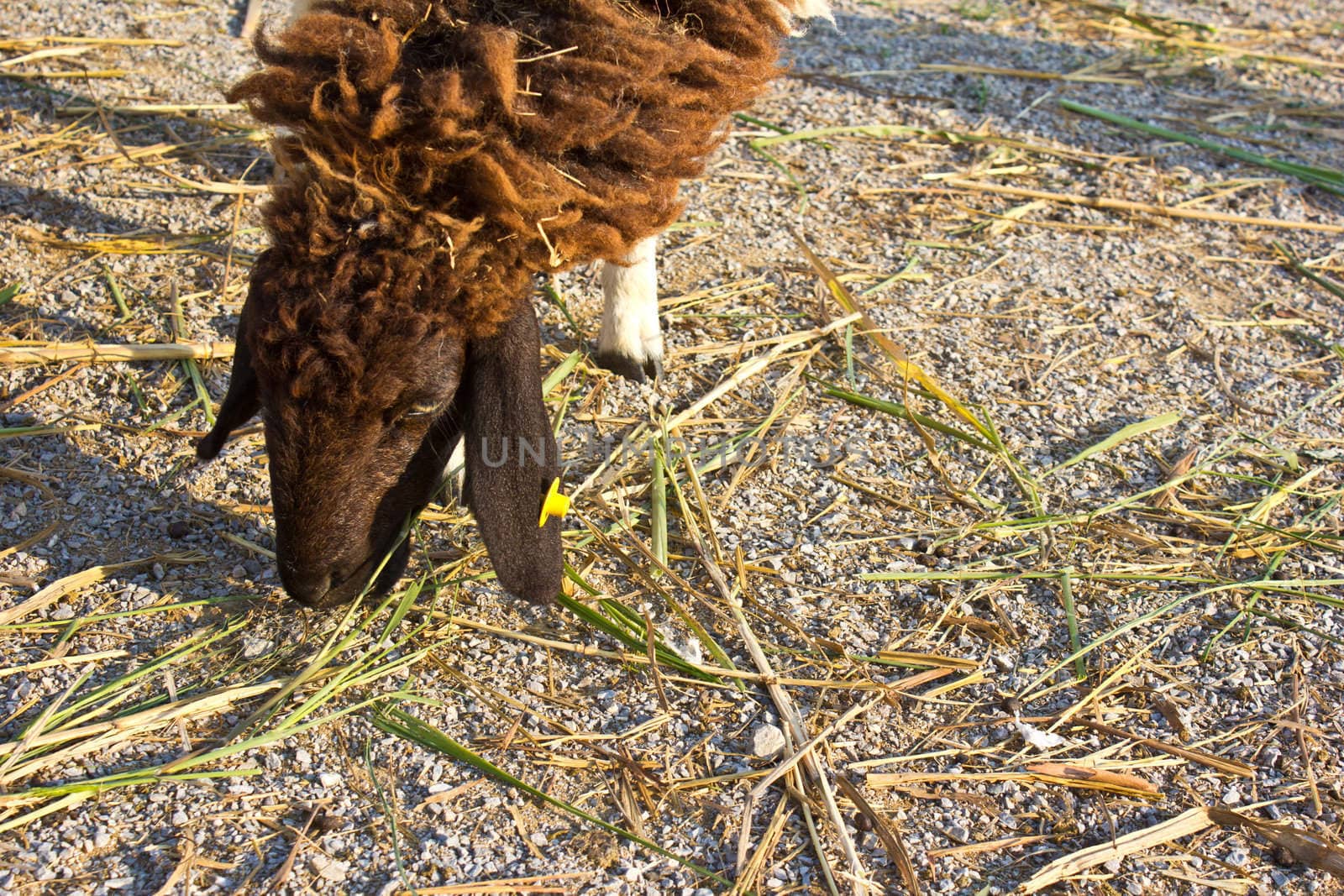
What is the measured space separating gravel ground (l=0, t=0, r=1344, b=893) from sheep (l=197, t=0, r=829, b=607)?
50 cm

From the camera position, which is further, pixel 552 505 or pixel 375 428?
pixel 552 505

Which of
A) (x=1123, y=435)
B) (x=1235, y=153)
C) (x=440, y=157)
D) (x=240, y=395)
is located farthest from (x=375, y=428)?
(x=1235, y=153)

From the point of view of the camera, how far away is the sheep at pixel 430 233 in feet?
9.49

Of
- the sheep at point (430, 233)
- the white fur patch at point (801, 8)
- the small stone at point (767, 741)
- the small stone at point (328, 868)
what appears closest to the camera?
the small stone at point (328, 868)

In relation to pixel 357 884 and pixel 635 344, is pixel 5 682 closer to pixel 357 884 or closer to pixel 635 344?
pixel 357 884

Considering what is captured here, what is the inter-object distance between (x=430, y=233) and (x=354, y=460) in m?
0.64

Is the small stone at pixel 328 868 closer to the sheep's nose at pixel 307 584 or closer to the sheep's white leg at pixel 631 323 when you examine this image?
the sheep's nose at pixel 307 584

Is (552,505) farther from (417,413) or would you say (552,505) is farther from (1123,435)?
(1123,435)

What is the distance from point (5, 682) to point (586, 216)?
7.00ft

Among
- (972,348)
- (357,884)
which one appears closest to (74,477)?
(357,884)

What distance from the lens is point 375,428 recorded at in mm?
3043

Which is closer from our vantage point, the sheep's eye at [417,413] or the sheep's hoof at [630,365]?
the sheep's eye at [417,413]

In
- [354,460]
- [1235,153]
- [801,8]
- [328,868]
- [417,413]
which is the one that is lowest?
[328,868]

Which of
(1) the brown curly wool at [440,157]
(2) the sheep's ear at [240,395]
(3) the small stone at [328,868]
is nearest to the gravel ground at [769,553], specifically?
(3) the small stone at [328,868]
